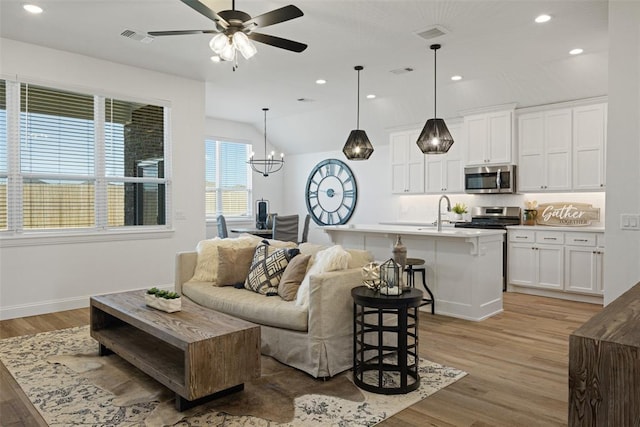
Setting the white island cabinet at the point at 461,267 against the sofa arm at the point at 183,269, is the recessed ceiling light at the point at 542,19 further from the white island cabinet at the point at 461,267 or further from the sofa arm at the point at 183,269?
the sofa arm at the point at 183,269

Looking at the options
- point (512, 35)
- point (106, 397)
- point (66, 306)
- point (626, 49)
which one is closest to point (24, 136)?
point (66, 306)

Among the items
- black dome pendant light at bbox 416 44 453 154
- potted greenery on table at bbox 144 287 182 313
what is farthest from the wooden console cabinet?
black dome pendant light at bbox 416 44 453 154

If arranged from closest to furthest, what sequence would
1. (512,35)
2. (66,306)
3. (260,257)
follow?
1. (260,257)
2. (512,35)
3. (66,306)

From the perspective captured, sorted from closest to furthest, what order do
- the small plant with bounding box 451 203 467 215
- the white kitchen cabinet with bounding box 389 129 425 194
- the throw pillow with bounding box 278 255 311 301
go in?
the throw pillow with bounding box 278 255 311 301, the small plant with bounding box 451 203 467 215, the white kitchen cabinet with bounding box 389 129 425 194

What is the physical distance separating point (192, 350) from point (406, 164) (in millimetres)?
6052

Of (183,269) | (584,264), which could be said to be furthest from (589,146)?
(183,269)

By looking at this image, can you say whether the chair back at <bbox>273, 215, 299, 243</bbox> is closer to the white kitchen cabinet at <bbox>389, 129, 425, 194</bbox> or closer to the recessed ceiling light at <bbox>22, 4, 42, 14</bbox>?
the white kitchen cabinet at <bbox>389, 129, 425, 194</bbox>

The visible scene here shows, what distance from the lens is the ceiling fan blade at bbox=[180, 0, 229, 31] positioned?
8.59 ft

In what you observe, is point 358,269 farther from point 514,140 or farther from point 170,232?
point 514,140

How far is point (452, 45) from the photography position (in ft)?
15.0

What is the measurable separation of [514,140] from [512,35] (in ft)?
7.37

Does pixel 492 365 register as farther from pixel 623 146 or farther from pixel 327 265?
pixel 623 146

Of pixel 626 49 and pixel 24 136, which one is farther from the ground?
pixel 626 49

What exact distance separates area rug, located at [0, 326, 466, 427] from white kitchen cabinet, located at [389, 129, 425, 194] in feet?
15.3
